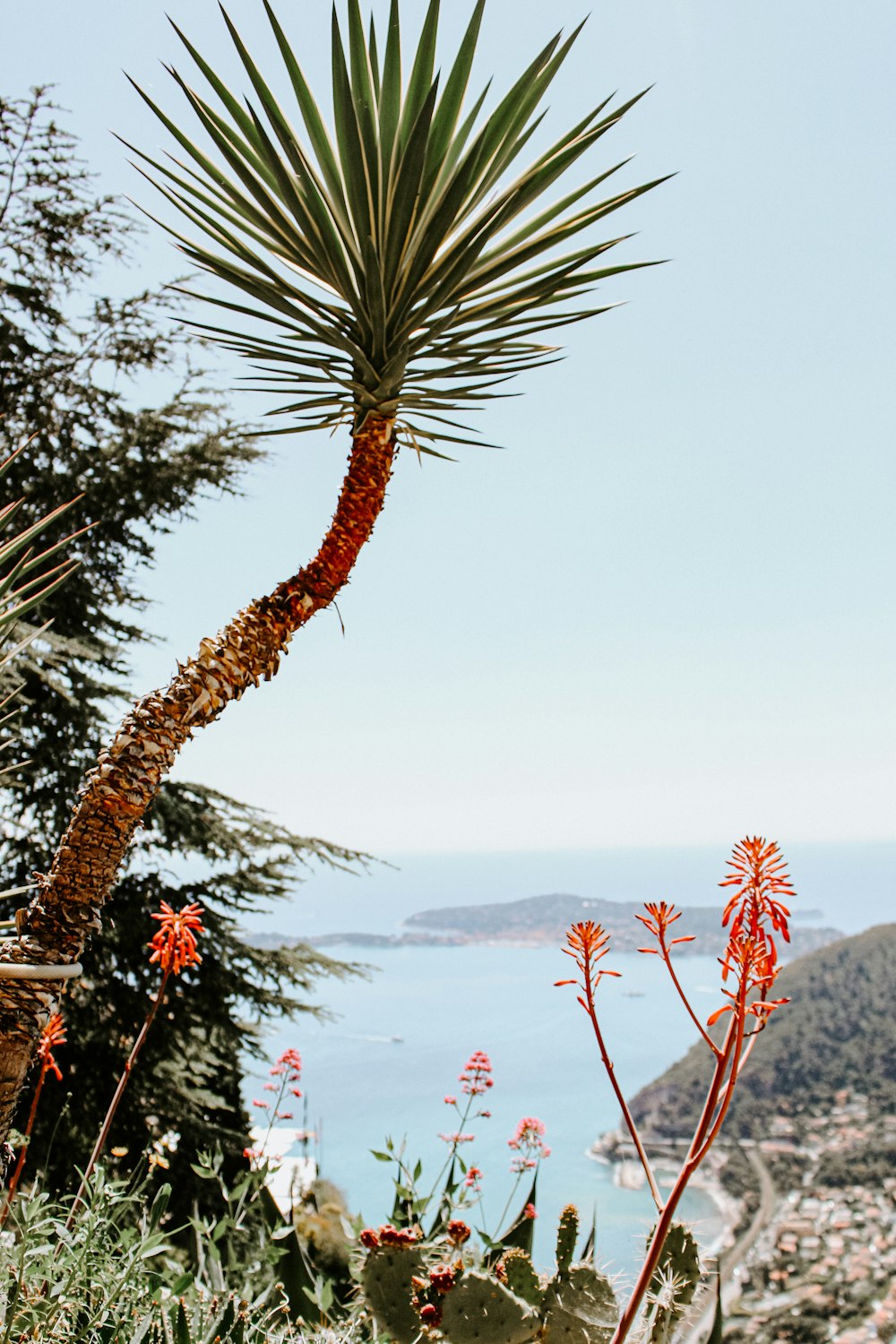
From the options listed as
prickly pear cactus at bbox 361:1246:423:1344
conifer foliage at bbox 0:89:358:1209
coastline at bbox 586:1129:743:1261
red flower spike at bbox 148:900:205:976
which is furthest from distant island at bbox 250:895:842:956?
red flower spike at bbox 148:900:205:976

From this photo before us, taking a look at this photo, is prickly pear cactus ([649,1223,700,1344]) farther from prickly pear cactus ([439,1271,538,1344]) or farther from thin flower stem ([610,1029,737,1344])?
thin flower stem ([610,1029,737,1344])

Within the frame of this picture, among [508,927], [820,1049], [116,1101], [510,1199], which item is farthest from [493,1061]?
[508,927]

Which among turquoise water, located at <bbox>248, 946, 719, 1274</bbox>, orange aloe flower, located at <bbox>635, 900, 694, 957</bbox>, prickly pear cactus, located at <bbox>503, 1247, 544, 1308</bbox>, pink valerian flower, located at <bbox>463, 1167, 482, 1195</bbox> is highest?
orange aloe flower, located at <bbox>635, 900, 694, 957</bbox>

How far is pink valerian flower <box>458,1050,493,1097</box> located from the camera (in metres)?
2.67

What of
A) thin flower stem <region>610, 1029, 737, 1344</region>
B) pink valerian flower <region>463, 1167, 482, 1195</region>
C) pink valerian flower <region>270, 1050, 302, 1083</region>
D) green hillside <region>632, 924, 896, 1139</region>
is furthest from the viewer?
green hillside <region>632, 924, 896, 1139</region>

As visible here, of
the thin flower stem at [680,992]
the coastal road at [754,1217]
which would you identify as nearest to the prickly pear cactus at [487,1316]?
the thin flower stem at [680,992]

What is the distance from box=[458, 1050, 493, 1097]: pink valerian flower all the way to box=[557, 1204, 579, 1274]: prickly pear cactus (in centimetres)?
101

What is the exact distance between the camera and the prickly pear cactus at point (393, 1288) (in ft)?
5.51

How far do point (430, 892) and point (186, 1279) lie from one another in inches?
3309

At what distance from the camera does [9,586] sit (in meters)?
1.65

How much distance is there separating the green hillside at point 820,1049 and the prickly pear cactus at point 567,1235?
17.9m

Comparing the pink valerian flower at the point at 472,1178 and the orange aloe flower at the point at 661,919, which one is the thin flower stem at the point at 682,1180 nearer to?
the orange aloe flower at the point at 661,919

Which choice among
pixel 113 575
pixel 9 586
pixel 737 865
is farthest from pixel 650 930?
pixel 113 575

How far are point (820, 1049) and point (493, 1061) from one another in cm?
1531
